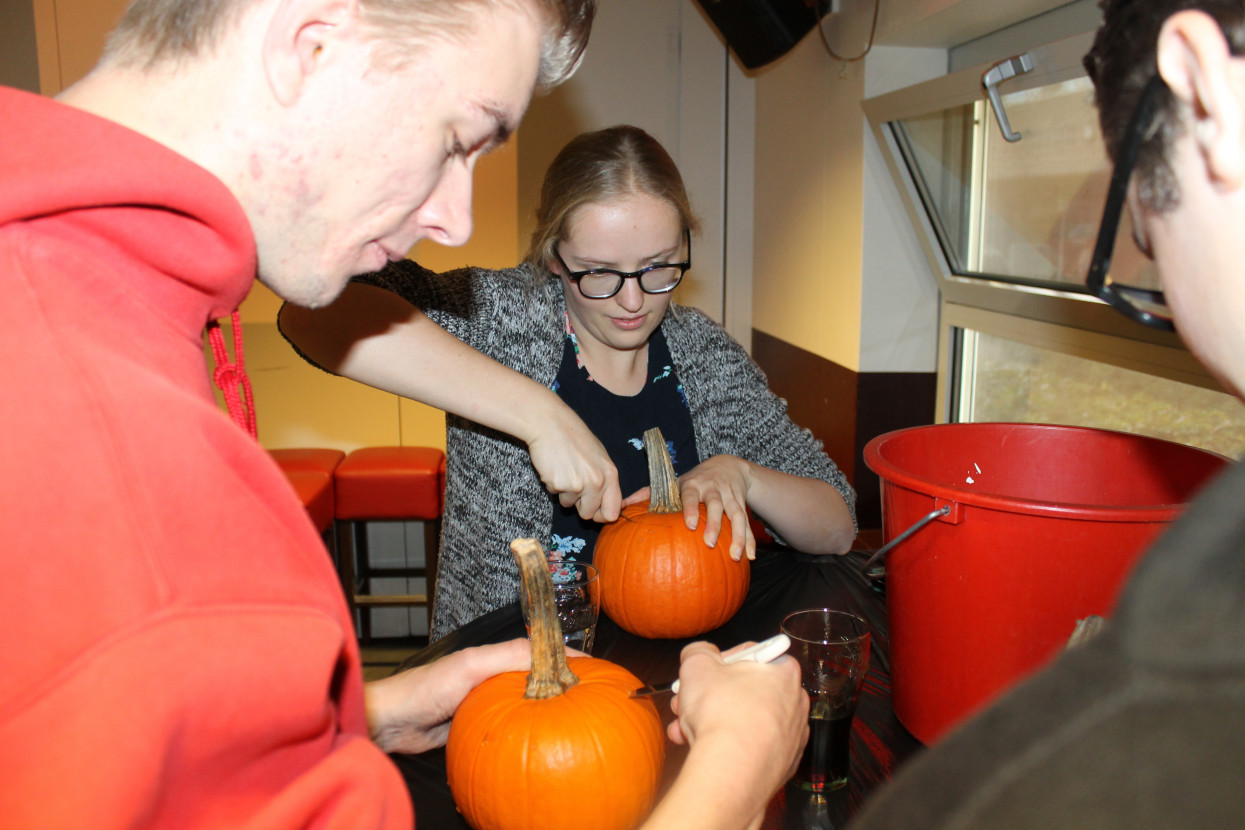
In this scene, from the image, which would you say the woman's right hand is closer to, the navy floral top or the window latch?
the navy floral top

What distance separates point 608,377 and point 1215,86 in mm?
1238

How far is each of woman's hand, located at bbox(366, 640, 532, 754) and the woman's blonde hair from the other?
0.83 metres

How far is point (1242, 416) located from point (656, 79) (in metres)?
3.02

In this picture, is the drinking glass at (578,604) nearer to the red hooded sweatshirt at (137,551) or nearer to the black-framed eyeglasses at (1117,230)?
the red hooded sweatshirt at (137,551)

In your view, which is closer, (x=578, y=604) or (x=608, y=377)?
(x=578, y=604)

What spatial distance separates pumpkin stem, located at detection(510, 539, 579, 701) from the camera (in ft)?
2.65

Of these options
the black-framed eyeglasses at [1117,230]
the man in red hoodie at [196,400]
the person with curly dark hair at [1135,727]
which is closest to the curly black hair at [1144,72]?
the black-framed eyeglasses at [1117,230]

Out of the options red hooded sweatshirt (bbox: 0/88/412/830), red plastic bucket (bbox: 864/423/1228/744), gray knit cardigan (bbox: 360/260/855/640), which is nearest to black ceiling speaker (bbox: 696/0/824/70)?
gray knit cardigan (bbox: 360/260/855/640)

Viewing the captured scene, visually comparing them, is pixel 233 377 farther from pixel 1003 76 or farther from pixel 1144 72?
pixel 1003 76

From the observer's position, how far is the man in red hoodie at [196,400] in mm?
374

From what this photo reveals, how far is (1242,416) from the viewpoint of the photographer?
1.47 metres

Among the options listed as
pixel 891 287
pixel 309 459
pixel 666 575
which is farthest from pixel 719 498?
pixel 309 459

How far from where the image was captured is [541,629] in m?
0.81

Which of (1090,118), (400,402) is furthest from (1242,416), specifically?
(400,402)
